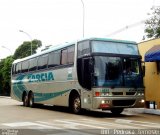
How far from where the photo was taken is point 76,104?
20016 mm

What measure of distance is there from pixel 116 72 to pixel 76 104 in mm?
2846

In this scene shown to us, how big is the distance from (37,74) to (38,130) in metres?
12.7

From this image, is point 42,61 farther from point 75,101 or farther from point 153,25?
point 153,25

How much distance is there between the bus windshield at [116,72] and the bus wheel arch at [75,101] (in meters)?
2.06

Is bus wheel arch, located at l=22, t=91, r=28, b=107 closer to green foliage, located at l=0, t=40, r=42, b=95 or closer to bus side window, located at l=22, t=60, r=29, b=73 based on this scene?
bus side window, located at l=22, t=60, r=29, b=73

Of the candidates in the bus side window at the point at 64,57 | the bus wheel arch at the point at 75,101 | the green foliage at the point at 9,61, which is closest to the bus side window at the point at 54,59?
the bus side window at the point at 64,57

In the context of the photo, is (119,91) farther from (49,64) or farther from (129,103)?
(49,64)

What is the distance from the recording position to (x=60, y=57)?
2191 centimetres

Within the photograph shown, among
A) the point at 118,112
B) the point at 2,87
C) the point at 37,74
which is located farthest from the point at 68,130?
the point at 2,87

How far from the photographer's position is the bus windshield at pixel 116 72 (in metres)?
18.1

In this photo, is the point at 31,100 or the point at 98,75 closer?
the point at 98,75

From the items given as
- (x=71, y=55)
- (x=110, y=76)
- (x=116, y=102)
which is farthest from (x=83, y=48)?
(x=116, y=102)

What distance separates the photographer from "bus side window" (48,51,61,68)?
22.3 metres

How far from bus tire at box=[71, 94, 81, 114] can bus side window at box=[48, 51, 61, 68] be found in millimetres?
2575
